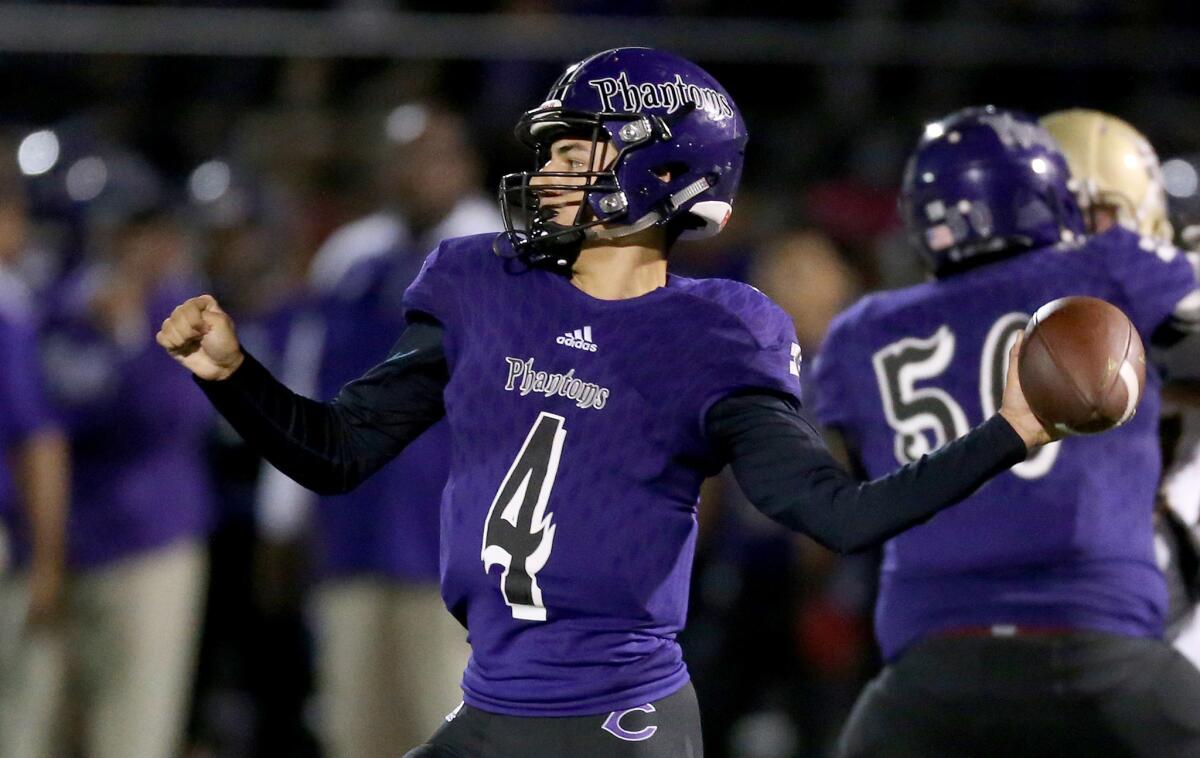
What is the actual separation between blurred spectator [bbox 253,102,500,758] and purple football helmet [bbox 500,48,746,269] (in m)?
2.62

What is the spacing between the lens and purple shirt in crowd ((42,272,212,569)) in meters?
5.98

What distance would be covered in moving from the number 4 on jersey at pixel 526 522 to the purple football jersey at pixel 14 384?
3.30m

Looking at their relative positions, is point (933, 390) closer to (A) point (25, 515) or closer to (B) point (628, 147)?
(B) point (628, 147)

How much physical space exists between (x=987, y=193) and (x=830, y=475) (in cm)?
122

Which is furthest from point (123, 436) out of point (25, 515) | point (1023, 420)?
point (1023, 420)

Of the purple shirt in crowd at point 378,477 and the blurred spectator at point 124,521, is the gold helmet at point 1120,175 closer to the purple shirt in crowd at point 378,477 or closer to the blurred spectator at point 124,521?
the purple shirt in crowd at point 378,477

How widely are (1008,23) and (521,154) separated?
2.72 metres

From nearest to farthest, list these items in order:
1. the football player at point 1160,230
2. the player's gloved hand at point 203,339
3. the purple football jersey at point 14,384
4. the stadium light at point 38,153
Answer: the player's gloved hand at point 203,339
the football player at point 1160,230
the purple football jersey at point 14,384
the stadium light at point 38,153

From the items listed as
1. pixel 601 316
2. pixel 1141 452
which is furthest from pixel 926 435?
pixel 601 316

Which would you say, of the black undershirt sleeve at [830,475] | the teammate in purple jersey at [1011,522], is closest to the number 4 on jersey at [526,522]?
the black undershirt sleeve at [830,475]

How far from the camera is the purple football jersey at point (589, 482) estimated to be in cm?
283

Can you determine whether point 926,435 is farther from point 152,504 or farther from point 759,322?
point 152,504

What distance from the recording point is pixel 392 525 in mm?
5629

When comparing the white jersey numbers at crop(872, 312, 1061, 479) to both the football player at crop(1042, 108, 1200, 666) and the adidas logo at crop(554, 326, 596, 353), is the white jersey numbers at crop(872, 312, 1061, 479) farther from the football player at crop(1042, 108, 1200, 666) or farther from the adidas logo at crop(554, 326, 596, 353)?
the adidas logo at crop(554, 326, 596, 353)
